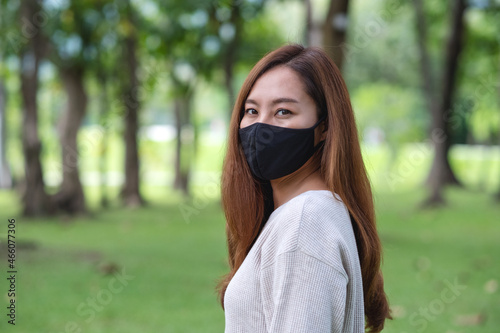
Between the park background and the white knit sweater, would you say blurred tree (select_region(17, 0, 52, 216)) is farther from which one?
the white knit sweater

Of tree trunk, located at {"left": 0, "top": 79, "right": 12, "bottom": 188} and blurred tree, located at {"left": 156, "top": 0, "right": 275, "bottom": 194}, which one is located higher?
blurred tree, located at {"left": 156, "top": 0, "right": 275, "bottom": 194}

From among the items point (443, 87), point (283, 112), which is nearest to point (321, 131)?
point (283, 112)

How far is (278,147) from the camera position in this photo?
183 cm

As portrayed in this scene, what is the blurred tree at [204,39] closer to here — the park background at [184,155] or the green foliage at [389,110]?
the park background at [184,155]

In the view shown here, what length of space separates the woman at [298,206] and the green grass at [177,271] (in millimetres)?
583

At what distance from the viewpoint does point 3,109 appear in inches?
961

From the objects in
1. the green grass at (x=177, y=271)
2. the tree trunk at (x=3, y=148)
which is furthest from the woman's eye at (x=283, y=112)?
the tree trunk at (x=3, y=148)

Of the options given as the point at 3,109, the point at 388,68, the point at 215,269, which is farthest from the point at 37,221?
the point at 388,68

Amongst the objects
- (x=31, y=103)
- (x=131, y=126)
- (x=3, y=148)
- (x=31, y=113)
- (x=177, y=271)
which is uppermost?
(x=31, y=103)

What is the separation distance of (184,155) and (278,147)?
23.1 meters

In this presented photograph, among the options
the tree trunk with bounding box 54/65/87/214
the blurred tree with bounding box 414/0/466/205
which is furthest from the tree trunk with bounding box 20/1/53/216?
the blurred tree with bounding box 414/0/466/205

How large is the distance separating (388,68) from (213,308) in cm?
2513

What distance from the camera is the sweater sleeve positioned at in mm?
1507

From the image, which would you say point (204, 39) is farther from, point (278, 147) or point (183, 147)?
point (278, 147)
